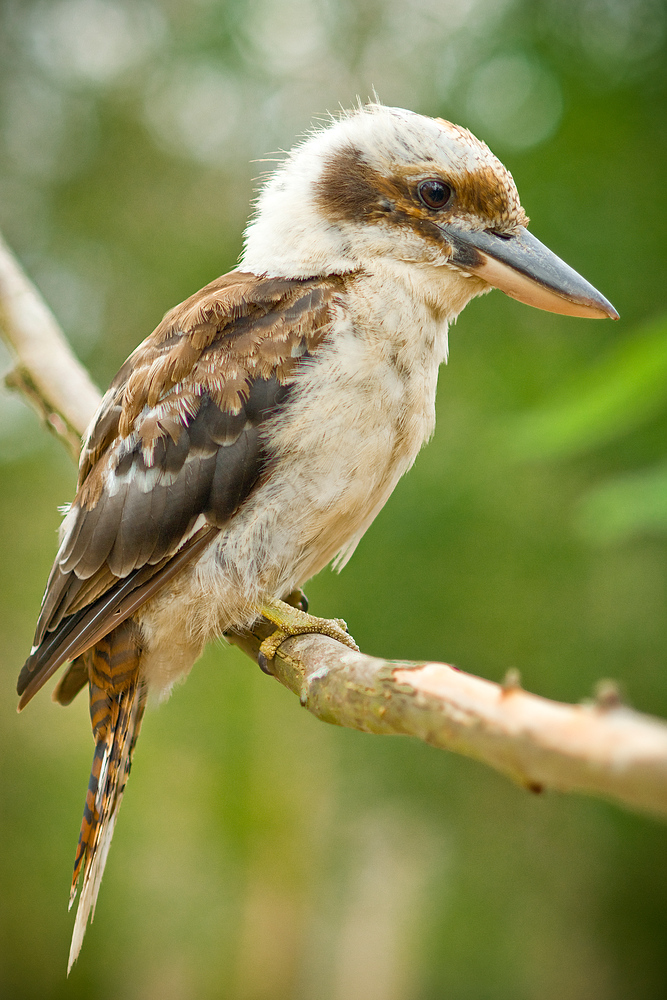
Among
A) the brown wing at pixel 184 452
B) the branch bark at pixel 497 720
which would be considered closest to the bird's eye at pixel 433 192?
the brown wing at pixel 184 452

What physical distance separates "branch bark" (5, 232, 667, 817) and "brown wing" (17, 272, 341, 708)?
0.48 m

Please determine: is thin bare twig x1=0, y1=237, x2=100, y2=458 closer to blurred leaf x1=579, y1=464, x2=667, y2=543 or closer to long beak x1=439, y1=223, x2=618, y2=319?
long beak x1=439, y1=223, x2=618, y2=319

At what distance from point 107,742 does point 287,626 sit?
694 millimetres

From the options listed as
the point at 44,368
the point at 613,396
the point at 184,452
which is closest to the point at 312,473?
the point at 184,452

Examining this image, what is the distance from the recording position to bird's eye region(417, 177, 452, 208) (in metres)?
2.22

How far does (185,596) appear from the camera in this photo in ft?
7.30

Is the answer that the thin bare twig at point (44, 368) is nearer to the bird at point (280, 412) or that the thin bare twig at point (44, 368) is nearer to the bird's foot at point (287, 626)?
the bird at point (280, 412)

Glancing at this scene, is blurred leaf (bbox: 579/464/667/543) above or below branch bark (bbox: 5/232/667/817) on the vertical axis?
above

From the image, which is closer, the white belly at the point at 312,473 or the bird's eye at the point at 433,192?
the white belly at the point at 312,473

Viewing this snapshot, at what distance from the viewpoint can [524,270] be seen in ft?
7.22

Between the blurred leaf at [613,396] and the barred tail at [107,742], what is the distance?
1419mm

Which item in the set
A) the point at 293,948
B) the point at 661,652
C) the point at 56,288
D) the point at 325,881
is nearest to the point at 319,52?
the point at 56,288

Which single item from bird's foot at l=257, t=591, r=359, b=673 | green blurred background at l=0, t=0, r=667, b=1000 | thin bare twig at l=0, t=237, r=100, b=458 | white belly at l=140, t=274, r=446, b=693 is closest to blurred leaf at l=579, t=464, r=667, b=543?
green blurred background at l=0, t=0, r=667, b=1000

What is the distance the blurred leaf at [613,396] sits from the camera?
7.30 feet
